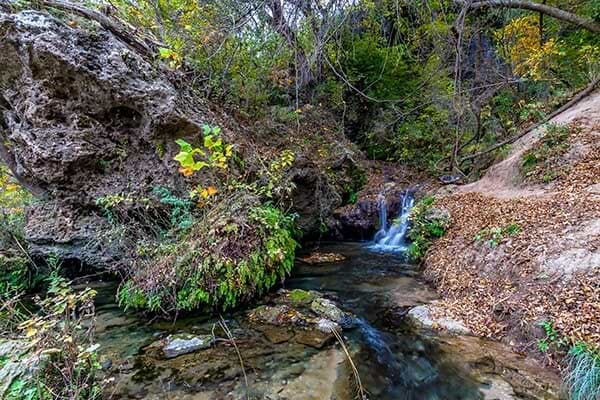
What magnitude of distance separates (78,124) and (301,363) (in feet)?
18.1

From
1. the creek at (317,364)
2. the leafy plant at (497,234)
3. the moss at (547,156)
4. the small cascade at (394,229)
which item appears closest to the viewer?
the creek at (317,364)

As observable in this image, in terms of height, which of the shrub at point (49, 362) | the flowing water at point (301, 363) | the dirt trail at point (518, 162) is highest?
the dirt trail at point (518, 162)

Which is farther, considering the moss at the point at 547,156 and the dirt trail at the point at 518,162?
the dirt trail at the point at 518,162

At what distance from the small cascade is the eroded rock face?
218 inches

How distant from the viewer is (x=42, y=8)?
5273mm

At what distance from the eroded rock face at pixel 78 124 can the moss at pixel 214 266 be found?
1.35m

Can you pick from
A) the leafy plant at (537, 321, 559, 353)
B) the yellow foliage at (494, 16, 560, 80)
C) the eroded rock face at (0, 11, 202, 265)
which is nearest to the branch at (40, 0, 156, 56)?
the eroded rock face at (0, 11, 202, 265)

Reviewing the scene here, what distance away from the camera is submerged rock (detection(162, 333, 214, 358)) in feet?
11.8

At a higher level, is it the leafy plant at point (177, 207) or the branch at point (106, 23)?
the branch at point (106, 23)

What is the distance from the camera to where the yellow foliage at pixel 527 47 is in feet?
27.1

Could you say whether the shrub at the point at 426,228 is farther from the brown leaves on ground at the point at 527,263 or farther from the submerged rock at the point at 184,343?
the submerged rock at the point at 184,343

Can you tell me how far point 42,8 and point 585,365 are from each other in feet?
28.5

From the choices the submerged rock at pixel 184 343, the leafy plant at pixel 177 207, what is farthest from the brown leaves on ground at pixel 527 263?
the leafy plant at pixel 177 207

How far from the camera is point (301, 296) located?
4.91 m
